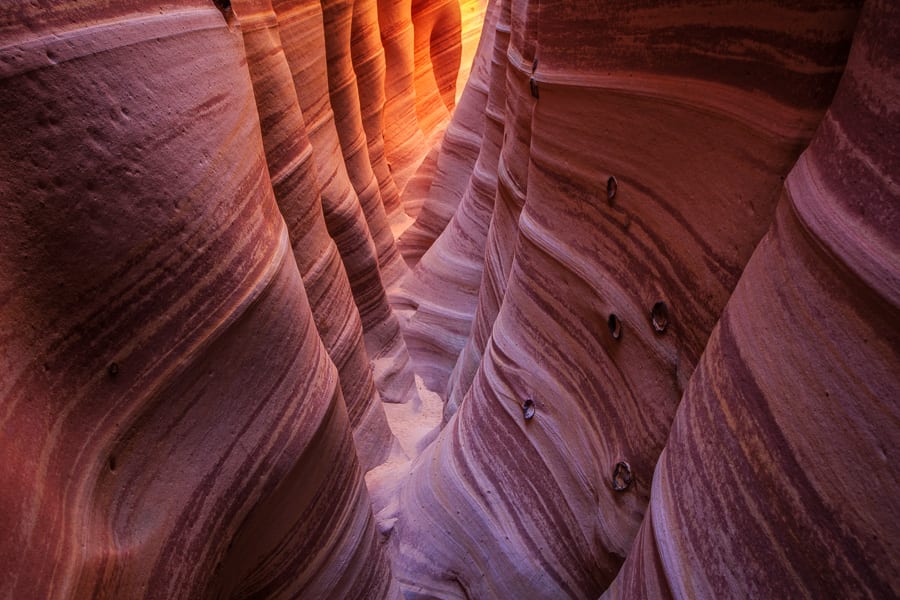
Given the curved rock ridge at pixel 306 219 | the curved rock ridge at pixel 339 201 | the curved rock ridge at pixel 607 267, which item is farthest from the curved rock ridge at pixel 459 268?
the curved rock ridge at pixel 607 267

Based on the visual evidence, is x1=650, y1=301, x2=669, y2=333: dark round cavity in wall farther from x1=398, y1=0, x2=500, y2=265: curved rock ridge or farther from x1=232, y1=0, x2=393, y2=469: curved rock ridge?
x1=398, y1=0, x2=500, y2=265: curved rock ridge

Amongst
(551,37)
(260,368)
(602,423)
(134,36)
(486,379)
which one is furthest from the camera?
(486,379)

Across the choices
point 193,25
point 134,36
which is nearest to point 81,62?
point 134,36

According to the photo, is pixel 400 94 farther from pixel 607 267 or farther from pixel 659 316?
pixel 659 316

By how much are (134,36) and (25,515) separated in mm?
612

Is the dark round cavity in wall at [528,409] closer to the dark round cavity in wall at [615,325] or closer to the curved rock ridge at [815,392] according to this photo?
the dark round cavity in wall at [615,325]

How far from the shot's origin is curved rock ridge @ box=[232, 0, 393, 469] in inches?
62.9

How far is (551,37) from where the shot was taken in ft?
4.41

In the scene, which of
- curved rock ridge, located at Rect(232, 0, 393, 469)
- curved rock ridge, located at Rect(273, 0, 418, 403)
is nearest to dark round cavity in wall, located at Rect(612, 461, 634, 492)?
curved rock ridge, located at Rect(232, 0, 393, 469)

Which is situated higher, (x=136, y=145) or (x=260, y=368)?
(x=136, y=145)

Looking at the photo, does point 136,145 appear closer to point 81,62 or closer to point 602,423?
point 81,62

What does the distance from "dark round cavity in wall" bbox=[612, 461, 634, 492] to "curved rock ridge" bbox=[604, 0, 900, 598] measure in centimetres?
29

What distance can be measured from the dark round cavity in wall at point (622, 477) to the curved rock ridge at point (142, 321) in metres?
0.56

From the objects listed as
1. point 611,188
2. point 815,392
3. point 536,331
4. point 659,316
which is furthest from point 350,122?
point 815,392
